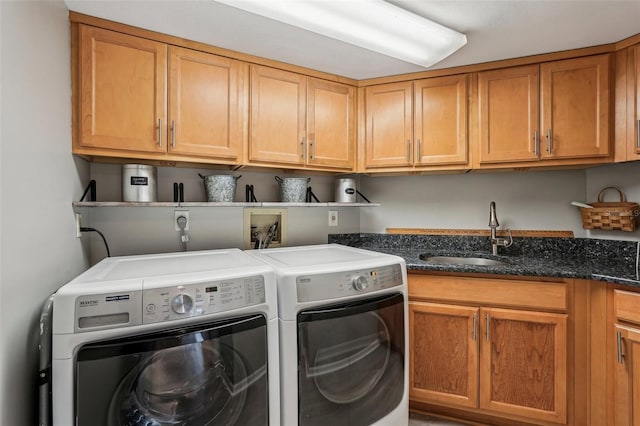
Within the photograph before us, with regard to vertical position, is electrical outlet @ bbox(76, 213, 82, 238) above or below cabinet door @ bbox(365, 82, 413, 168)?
below

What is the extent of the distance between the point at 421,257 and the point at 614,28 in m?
1.61

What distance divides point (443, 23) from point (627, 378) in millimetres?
1910

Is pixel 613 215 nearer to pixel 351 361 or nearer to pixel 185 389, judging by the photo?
pixel 351 361

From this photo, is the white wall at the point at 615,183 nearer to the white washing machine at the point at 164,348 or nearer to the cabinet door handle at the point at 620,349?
the cabinet door handle at the point at 620,349

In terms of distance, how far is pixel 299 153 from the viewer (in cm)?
204

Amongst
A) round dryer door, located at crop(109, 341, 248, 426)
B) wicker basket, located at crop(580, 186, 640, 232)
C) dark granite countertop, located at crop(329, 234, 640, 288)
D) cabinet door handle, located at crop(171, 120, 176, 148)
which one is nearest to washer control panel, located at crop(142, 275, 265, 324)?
round dryer door, located at crop(109, 341, 248, 426)

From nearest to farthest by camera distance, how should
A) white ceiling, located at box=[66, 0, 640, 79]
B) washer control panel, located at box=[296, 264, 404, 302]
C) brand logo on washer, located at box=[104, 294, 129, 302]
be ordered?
1. brand logo on washer, located at box=[104, 294, 129, 302]
2. washer control panel, located at box=[296, 264, 404, 302]
3. white ceiling, located at box=[66, 0, 640, 79]

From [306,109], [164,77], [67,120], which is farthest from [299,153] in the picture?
[67,120]

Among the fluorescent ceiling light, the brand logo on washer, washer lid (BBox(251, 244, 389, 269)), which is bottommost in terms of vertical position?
the brand logo on washer

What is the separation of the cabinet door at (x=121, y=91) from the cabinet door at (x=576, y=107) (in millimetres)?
2194

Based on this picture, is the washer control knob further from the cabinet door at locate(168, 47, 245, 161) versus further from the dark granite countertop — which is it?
the cabinet door at locate(168, 47, 245, 161)

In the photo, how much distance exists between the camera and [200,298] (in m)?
1.14

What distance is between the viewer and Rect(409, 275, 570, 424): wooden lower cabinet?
1655 millimetres

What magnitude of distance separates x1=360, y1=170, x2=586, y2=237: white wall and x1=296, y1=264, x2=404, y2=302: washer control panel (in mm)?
1013
